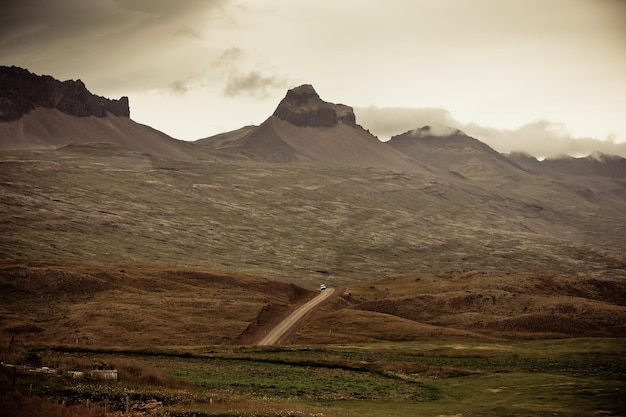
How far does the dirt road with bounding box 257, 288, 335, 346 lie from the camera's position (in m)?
109

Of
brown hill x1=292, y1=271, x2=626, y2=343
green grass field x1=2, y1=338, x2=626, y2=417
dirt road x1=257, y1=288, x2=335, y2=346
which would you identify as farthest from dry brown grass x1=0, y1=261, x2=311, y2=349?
green grass field x1=2, y1=338, x2=626, y2=417

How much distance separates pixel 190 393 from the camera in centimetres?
4944

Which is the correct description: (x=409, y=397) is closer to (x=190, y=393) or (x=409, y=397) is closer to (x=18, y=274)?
(x=190, y=393)

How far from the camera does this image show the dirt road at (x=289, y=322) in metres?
109

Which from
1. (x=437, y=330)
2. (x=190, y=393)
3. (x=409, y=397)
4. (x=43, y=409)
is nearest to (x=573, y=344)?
(x=437, y=330)

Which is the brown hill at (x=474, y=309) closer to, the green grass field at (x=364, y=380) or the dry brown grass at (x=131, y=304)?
the green grass field at (x=364, y=380)

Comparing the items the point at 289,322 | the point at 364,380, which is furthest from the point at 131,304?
the point at 364,380

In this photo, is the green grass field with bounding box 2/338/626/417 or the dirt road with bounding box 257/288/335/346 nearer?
the green grass field with bounding box 2/338/626/417

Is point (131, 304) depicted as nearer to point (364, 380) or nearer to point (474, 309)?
point (364, 380)

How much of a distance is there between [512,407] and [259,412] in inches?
870

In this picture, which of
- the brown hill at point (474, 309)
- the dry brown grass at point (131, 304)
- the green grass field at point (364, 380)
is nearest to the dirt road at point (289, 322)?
the dry brown grass at point (131, 304)

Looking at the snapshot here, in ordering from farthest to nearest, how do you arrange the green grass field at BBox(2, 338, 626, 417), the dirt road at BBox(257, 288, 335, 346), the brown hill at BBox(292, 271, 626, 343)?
the brown hill at BBox(292, 271, 626, 343), the dirt road at BBox(257, 288, 335, 346), the green grass field at BBox(2, 338, 626, 417)

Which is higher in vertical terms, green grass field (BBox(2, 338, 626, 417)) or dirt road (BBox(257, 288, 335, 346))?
green grass field (BBox(2, 338, 626, 417))

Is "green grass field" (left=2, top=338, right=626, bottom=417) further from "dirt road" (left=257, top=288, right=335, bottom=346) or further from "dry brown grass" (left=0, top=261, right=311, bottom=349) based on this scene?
"dry brown grass" (left=0, top=261, right=311, bottom=349)
